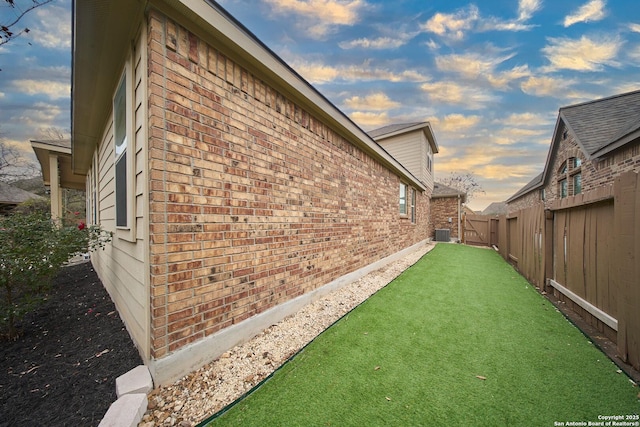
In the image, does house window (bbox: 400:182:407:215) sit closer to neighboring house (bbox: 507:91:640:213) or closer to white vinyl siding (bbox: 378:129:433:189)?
white vinyl siding (bbox: 378:129:433:189)

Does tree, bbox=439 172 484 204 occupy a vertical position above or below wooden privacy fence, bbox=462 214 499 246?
above

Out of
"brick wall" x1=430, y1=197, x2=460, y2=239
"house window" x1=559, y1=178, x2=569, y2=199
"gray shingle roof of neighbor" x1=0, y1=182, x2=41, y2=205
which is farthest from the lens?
"brick wall" x1=430, y1=197, x2=460, y2=239

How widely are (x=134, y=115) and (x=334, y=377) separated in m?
3.20

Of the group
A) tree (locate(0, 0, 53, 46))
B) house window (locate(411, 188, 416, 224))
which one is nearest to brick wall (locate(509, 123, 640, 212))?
house window (locate(411, 188, 416, 224))

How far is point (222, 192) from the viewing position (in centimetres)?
240

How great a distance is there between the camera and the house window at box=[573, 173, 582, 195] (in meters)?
9.98

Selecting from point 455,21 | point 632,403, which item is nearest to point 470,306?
point 632,403

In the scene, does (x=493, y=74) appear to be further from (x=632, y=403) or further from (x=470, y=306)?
(x=632, y=403)

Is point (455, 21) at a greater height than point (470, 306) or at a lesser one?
greater

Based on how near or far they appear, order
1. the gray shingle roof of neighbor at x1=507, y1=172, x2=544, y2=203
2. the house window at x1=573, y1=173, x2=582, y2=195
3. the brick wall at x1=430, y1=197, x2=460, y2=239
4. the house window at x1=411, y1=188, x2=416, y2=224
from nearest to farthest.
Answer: the house window at x1=573, y1=173, x2=582, y2=195 → the house window at x1=411, y1=188, x2=416, y2=224 → the gray shingle roof of neighbor at x1=507, y1=172, x2=544, y2=203 → the brick wall at x1=430, y1=197, x2=460, y2=239

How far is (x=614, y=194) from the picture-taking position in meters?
2.60

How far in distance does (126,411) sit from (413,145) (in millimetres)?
15183

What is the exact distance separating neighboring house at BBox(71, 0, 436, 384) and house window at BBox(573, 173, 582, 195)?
1257cm

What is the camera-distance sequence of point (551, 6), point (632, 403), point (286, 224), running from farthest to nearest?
point (551, 6) → point (286, 224) → point (632, 403)
